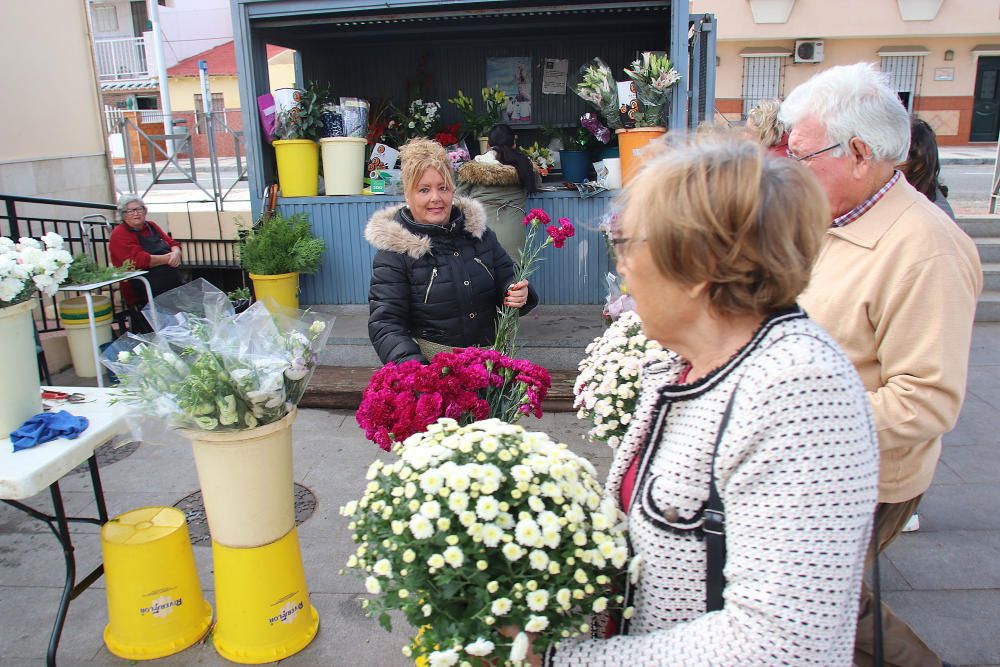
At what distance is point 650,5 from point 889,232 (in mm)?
4770

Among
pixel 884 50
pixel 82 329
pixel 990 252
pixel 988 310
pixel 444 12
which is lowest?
pixel 988 310

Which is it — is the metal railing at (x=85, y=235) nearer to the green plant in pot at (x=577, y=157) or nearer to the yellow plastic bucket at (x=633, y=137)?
the green plant in pot at (x=577, y=157)

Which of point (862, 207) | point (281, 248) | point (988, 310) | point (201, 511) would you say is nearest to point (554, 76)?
point (281, 248)

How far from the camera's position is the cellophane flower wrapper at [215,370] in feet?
7.33

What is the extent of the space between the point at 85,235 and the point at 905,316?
7.49 meters

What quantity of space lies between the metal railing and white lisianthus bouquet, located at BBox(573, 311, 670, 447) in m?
5.68

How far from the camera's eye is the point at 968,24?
22.4 m

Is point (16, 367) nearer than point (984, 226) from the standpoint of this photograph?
Yes

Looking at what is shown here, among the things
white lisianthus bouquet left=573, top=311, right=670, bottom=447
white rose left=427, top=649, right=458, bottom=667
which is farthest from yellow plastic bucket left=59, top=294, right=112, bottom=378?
white rose left=427, top=649, right=458, bottom=667

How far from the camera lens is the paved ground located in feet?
9.04

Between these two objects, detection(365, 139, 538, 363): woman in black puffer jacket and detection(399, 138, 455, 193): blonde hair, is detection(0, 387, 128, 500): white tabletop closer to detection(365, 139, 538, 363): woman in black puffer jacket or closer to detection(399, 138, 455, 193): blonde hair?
detection(365, 139, 538, 363): woman in black puffer jacket

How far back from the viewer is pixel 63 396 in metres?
2.87

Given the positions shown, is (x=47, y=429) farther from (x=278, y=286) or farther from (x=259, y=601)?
(x=278, y=286)

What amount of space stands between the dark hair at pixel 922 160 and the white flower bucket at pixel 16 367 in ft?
11.2
